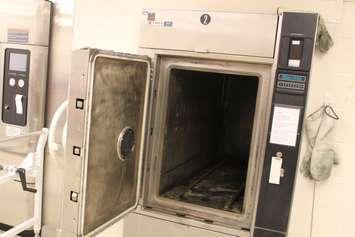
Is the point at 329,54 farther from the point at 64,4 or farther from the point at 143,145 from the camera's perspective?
the point at 64,4

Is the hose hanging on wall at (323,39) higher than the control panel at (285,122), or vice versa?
the hose hanging on wall at (323,39)

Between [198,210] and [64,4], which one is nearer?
[198,210]

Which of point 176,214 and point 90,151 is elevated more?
point 90,151

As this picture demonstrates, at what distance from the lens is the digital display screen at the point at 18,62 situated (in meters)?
2.84

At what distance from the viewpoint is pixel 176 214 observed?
196 centimetres

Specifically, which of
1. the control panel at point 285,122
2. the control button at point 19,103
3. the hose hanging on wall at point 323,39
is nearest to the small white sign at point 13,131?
the control button at point 19,103

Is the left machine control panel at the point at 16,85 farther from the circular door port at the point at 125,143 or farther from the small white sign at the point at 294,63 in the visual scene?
the small white sign at the point at 294,63

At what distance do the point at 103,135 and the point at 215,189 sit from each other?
1122 millimetres

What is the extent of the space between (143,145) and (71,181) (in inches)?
22.2

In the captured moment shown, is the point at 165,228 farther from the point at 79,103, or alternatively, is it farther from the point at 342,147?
the point at 342,147

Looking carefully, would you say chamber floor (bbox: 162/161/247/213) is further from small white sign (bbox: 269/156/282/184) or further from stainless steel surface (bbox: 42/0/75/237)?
stainless steel surface (bbox: 42/0/75/237)

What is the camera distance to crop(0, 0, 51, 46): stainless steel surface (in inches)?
110

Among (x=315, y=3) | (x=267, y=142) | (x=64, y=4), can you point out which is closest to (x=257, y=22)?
(x=315, y=3)

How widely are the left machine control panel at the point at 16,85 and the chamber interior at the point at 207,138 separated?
1.34 metres
